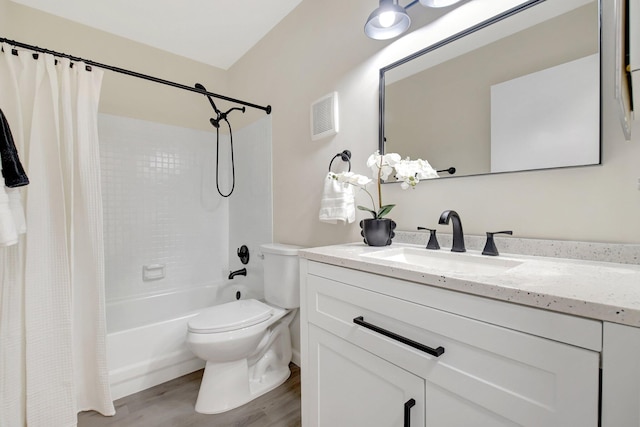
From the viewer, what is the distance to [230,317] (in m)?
1.57

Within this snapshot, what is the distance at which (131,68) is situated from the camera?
7.56 feet

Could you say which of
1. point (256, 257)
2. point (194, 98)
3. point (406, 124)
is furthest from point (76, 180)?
point (406, 124)

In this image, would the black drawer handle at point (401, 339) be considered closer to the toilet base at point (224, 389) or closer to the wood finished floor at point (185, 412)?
the wood finished floor at point (185, 412)

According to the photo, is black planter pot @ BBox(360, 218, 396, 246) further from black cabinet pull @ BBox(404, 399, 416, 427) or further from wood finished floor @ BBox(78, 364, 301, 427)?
wood finished floor @ BBox(78, 364, 301, 427)

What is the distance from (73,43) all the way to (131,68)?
0.37 meters

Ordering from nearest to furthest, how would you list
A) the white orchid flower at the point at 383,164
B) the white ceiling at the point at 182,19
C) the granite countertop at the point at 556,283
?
the granite countertop at the point at 556,283
the white orchid flower at the point at 383,164
the white ceiling at the point at 182,19

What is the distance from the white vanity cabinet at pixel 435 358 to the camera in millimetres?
507

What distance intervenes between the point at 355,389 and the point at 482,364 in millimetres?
464

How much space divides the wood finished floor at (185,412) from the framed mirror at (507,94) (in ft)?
4.97

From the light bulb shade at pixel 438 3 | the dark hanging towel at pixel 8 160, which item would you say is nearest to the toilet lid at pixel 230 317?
the dark hanging towel at pixel 8 160

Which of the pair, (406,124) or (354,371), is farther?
(406,124)

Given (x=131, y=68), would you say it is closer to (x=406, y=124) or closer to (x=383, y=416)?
(x=406, y=124)

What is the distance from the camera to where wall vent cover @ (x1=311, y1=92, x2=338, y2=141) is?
A: 1637 mm

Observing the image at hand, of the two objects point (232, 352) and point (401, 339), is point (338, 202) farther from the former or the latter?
point (232, 352)
